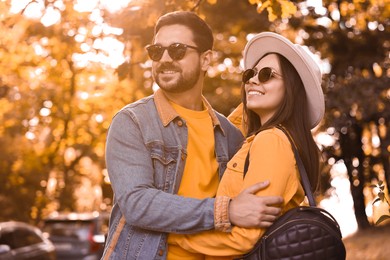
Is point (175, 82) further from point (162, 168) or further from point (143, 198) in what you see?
point (143, 198)

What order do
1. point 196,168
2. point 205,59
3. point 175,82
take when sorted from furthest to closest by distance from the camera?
1. point 205,59
2. point 175,82
3. point 196,168

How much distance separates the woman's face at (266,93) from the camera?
3732 millimetres

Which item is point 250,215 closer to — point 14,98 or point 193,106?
point 193,106

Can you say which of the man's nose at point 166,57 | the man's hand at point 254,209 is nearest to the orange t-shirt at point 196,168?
the man's nose at point 166,57

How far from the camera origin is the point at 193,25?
162 inches

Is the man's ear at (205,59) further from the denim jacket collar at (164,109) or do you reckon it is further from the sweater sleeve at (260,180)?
the sweater sleeve at (260,180)

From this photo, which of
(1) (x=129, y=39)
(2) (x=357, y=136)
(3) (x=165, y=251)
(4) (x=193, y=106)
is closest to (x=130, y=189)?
(3) (x=165, y=251)

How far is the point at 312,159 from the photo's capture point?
3.66 metres

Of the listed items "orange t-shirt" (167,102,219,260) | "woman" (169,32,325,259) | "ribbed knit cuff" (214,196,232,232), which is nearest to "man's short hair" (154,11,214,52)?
"woman" (169,32,325,259)

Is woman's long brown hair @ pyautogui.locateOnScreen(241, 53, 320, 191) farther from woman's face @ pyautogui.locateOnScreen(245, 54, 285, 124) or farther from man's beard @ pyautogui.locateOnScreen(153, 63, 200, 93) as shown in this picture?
man's beard @ pyautogui.locateOnScreen(153, 63, 200, 93)

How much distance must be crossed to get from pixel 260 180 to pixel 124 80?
15.6 ft

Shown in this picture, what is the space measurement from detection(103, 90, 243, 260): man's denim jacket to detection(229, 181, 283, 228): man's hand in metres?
0.12

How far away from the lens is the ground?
15.2 meters

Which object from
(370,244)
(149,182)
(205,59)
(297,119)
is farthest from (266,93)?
(370,244)
